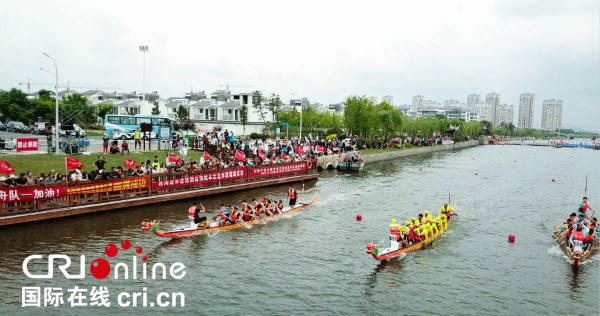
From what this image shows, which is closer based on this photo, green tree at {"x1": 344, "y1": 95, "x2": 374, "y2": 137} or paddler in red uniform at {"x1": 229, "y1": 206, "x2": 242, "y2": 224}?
paddler in red uniform at {"x1": 229, "y1": 206, "x2": 242, "y2": 224}

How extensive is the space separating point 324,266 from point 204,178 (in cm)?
1619

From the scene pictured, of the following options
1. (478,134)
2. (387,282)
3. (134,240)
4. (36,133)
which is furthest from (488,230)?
(478,134)

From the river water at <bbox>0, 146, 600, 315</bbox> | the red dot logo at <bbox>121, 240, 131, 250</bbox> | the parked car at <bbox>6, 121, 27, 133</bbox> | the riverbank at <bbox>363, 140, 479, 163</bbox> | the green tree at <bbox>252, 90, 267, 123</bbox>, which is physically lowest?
the river water at <bbox>0, 146, 600, 315</bbox>

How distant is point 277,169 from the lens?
42.2m

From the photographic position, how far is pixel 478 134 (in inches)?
6772

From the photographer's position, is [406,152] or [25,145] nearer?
[25,145]

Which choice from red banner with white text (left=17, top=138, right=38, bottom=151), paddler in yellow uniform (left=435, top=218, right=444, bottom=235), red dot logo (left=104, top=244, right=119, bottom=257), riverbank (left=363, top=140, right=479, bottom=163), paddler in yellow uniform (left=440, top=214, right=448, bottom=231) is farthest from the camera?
riverbank (left=363, top=140, right=479, bottom=163)

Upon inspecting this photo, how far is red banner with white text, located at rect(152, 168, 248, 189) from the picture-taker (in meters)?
31.1

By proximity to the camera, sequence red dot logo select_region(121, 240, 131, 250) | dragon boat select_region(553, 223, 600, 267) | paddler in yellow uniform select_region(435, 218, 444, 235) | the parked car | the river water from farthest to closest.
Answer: the parked car → paddler in yellow uniform select_region(435, 218, 444, 235) → dragon boat select_region(553, 223, 600, 267) → red dot logo select_region(121, 240, 131, 250) → the river water

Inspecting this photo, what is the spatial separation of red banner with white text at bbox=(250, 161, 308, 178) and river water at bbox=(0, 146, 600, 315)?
5.48 m

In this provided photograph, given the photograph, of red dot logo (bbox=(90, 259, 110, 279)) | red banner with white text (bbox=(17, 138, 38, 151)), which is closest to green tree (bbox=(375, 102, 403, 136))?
red banner with white text (bbox=(17, 138, 38, 151))

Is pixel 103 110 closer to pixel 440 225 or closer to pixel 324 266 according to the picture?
pixel 440 225

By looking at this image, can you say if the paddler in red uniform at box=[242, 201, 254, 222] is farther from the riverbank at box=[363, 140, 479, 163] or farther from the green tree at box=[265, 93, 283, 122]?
the green tree at box=[265, 93, 283, 122]

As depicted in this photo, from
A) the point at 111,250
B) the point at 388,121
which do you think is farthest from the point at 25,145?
the point at 388,121
